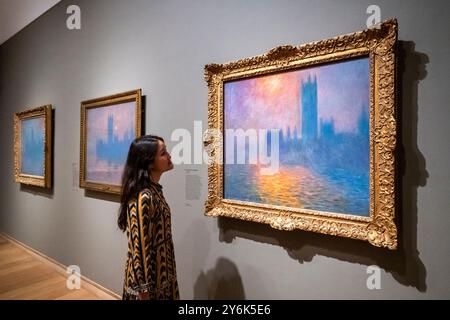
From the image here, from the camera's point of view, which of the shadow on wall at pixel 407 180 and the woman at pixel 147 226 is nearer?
the shadow on wall at pixel 407 180

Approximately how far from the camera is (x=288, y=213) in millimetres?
1390

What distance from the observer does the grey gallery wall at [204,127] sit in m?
1.10

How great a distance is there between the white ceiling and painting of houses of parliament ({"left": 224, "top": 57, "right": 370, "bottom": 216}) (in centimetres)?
305

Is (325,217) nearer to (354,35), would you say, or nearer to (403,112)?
(403,112)

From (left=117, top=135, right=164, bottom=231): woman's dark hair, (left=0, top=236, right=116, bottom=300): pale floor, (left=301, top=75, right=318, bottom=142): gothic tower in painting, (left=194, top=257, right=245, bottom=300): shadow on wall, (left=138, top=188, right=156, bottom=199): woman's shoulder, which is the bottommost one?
(left=0, top=236, right=116, bottom=300): pale floor

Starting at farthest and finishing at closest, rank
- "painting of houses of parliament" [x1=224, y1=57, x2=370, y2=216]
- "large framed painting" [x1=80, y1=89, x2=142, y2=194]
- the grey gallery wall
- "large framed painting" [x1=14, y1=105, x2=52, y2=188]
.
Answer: "large framed painting" [x1=14, y1=105, x2=52, y2=188] < "large framed painting" [x1=80, y1=89, x2=142, y2=194] < "painting of houses of parliament" [x1=224, y1=57, x2=370, y2=216] < the grey gallery wall

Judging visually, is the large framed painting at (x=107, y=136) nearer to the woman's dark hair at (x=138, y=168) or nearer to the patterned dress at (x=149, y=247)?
the woman's dark hair at (x=138, y=168)

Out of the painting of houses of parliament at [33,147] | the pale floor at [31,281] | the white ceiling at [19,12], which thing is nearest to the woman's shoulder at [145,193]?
the pale floor at [31,281]

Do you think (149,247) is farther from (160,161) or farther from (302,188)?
(302,188)

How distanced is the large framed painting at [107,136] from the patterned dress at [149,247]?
935 millimetres

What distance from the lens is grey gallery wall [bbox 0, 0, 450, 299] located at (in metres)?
1.10

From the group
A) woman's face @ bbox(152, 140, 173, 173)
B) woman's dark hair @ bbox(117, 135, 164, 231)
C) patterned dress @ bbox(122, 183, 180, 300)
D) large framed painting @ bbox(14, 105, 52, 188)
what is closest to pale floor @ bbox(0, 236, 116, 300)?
large framed painting @ bbox(14, 105, 52, 188)

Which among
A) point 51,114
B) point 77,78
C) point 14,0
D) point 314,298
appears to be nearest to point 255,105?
point 314,298

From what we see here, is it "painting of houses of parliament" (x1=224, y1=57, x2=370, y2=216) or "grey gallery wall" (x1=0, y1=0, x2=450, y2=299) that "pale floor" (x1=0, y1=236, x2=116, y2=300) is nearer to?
"grey gallery wall" (x1=0, y1=0, x2=450, y2=299)
